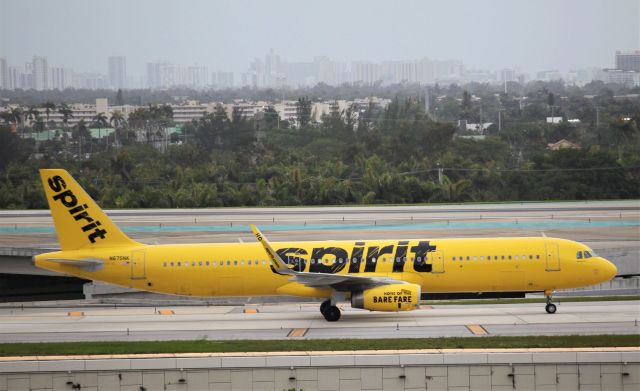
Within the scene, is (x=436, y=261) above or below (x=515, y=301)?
above

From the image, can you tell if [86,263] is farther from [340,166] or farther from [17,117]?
[17,117]

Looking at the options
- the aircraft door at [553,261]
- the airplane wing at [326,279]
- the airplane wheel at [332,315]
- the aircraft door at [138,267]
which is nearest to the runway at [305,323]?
the airplane wheel at [332,315]

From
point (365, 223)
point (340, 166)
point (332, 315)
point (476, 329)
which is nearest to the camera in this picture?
point (476, 329)

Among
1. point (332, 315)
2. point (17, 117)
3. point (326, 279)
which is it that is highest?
point (17, 117)

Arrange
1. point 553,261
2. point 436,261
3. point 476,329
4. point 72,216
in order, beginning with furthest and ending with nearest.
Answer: point 72,216, point 436,261, point 553,261, point 476,329

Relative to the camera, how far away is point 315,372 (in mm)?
26578

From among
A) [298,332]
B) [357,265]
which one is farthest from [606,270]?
[298,332]

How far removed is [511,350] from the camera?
28469mm

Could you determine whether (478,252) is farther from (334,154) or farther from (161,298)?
(334,154)

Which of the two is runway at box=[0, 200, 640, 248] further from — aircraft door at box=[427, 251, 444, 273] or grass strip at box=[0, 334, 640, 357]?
grass strip at box=[0, 334, 640, 357]

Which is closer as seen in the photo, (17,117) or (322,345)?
(322,345)

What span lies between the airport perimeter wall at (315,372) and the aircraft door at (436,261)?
10894 millimetres

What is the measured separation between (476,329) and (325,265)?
682 centimetres

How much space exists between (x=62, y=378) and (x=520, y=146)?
114 m
